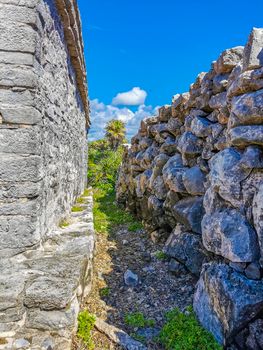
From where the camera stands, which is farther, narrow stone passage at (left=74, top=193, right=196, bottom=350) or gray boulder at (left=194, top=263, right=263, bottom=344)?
narrow stone passage at (left=74, top=193, right=196, bottom=350)

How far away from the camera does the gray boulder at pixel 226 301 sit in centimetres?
250

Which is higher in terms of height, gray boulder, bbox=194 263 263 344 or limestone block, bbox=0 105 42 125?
limestone block, bbox=0 105 42 125

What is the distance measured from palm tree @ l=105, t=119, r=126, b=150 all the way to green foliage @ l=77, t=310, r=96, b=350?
21704mm

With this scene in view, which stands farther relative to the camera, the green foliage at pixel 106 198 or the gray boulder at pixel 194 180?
the green foliage at pixel 106 198

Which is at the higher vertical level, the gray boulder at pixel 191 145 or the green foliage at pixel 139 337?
the gray boulder at pixel 191 145

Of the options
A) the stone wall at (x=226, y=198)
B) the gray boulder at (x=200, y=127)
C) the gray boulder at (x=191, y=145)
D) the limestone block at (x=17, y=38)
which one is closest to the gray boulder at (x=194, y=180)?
the stone wall at (x=226, y=198)

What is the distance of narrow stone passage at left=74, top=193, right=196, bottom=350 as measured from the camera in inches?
119

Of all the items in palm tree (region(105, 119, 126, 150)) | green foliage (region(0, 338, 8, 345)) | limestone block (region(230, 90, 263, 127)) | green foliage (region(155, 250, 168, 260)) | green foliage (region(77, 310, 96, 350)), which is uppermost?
palm tree (region(105, 119, 126, 150))

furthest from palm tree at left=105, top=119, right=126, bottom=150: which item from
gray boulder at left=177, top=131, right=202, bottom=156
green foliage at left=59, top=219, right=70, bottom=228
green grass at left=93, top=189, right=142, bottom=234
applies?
green foliage at left=59, top=219, right=70, bottom=228

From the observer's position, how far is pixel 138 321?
3092 mm

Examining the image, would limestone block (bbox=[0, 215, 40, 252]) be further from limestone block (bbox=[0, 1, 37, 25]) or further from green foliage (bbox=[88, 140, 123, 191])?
green foliage (bbox=[88, 140, 123, 191])

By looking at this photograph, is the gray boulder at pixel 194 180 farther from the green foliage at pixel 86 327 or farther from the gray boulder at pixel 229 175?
the green foliage at pixel 86 327

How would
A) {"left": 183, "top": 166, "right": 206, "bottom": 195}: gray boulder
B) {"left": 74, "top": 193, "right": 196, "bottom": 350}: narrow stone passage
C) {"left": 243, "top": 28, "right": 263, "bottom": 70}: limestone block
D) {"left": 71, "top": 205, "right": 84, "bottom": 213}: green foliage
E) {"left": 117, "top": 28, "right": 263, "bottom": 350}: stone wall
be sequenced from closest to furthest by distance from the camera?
{"left": 117, "top": 28, "right": 263, "bottom": 350}: stone wall → {"left": 243, "top": 28, "right": 263, "bottom": 70}: limestone block → {"left": 74, "top": 193, "right": 196, "bottom": 350}: narrow stone passage → {"left": 183, "top": 166, "right": 206, "bottom": 195}: gray boulder → {"left": 71, "top": 205, "right": 84, "bottom": 213}: green foliage

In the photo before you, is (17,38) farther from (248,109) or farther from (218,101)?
(218,101)
